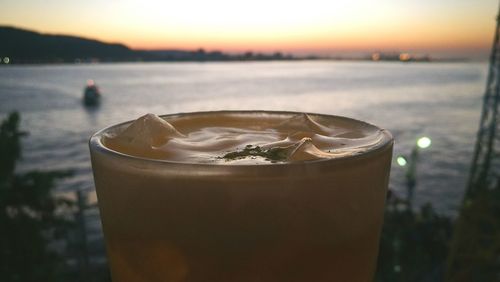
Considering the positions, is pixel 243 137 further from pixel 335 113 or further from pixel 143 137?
pixel 335 113

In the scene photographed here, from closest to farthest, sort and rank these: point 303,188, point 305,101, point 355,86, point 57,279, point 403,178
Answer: point 303,188, point 57,279, point 403,178, point 305,101, point 355,86

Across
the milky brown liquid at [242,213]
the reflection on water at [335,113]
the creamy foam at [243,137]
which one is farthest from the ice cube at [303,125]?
the reflection on water at [335,113]

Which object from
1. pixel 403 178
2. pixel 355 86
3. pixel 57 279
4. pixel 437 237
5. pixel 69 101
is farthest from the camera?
pixel 355 86

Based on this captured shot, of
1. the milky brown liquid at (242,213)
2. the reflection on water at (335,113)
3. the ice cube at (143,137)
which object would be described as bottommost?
the reflection on water at (335,113)

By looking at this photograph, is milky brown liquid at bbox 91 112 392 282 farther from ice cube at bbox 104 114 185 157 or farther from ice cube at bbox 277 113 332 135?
ice cube at bbox 277 113 332 135

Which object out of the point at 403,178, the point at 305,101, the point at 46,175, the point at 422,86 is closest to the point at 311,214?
the point at 46,175

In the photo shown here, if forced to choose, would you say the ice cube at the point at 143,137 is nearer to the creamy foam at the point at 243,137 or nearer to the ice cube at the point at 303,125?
the creamy foam at the point at 243,137

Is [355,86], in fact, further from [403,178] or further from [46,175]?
[46,175]

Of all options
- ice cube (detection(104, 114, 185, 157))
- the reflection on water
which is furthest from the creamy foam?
the reflection on water
